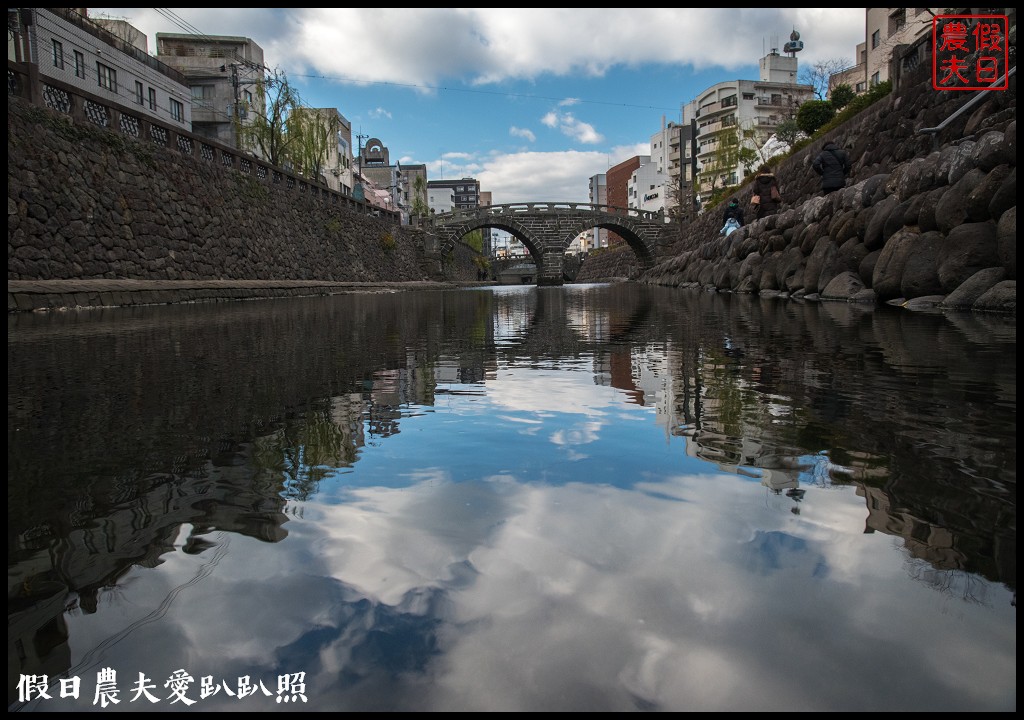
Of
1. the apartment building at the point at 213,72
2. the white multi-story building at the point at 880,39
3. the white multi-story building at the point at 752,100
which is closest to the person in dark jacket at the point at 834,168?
the white multi-story building at the point at 880,39

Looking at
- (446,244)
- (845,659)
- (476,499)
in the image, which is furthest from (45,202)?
(446,244)

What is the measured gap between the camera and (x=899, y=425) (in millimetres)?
2586

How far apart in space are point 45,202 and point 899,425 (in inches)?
590

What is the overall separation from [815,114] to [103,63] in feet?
98.5

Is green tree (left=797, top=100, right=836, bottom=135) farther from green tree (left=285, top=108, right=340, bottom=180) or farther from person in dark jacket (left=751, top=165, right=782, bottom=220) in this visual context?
green tree (left=285, top=108, right=340, bottom=180)

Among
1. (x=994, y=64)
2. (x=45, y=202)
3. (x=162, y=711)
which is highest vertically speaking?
(x=994, y=64)

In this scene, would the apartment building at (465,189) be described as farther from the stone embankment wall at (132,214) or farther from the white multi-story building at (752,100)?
the stone embankment wall at (132,214)

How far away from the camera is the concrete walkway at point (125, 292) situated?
11102mm

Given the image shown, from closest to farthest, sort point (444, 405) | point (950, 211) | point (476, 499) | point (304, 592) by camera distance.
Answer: point (304, 592)
point (476, 499)
point (444, 405)
point (950, 211)

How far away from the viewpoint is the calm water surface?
1.04 meters

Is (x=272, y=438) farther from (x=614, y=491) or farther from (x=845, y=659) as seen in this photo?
(x=845, y=659)

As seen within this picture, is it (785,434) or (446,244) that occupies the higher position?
(446,244)

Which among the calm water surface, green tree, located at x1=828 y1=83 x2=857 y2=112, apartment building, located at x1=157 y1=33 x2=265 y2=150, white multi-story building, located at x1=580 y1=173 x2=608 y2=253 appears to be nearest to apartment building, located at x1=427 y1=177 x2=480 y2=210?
white multi-story building, located at x1=580 y1=173 x2=608 y2=253

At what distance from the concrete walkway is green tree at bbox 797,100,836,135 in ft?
77.7
